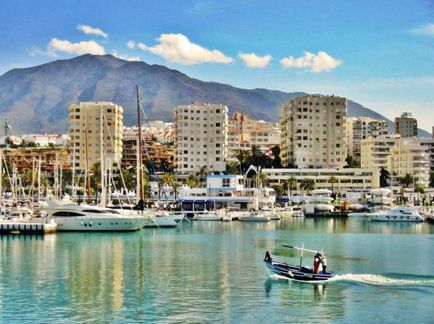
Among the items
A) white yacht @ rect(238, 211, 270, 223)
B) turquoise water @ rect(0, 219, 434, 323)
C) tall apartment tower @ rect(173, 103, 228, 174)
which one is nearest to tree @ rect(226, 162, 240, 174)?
tall apartment tower @ rect(173, 103, 228, 174)

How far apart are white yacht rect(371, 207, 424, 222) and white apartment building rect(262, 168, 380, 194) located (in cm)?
4926

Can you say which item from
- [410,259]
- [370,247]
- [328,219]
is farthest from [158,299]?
[328,219]

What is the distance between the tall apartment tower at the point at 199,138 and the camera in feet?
600

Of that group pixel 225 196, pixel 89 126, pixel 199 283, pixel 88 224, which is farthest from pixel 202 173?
pixel 199 283

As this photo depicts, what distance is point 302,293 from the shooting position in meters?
40.3

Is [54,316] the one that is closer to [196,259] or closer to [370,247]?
[196,259]

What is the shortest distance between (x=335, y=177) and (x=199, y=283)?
127 meters

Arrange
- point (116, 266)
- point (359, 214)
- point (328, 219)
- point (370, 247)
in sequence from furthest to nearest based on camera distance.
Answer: point (359, 214), point (328, 219), point (370, 247), point (116, 266)

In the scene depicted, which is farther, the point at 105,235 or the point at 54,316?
the point at 105,235

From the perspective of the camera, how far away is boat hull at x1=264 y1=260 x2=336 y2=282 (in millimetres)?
43000

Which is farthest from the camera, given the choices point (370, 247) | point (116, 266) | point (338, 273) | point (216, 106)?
point (216, 106)

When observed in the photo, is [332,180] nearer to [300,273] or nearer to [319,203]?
[319,203]

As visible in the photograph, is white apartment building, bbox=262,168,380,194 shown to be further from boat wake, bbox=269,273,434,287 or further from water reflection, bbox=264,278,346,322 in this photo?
water reflection, bbox=264,278,346,322

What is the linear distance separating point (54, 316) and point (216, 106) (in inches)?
5928
